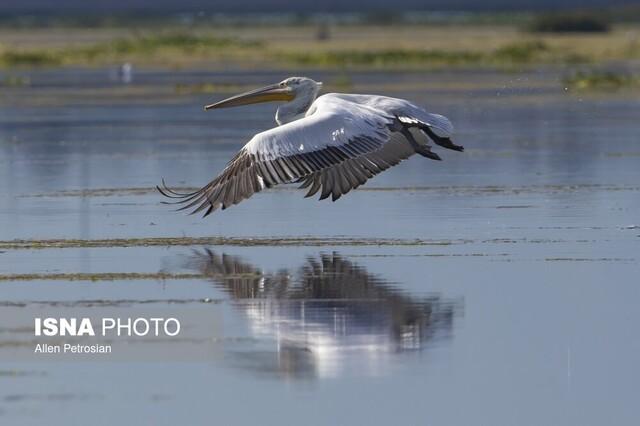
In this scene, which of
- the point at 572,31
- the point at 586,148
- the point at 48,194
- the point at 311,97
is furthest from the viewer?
the point at 572,31

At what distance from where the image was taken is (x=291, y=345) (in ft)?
27.0

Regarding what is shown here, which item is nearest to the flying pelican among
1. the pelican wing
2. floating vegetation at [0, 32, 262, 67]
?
the pelican wing

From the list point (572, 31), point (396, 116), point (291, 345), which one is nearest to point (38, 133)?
point (396, 116)

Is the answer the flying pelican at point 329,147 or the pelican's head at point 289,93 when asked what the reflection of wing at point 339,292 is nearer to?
the flying pelican at point 329,147

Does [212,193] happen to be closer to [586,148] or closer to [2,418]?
[2,418]

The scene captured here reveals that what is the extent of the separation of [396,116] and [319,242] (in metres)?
1.01

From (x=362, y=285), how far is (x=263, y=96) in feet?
12.1

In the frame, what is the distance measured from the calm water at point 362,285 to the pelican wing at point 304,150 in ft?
1.40

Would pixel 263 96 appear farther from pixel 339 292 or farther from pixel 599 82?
pixel 599 82

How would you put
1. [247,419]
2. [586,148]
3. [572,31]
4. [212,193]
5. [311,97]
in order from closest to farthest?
[247,419]
[212,193]
[311,97]
[586,148]
[572,31]

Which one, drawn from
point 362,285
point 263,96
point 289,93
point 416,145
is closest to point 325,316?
point 362,285

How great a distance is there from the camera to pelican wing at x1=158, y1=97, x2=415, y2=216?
1102 cm

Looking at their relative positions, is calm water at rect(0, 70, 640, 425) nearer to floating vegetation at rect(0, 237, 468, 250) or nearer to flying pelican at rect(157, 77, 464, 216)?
floating vegetation at rect(0, 237, 468, 250)

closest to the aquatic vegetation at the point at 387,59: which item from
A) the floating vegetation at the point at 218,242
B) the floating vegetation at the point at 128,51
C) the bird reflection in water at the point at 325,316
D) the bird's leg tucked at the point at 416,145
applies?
the floating vegetation at the point at 128,51
